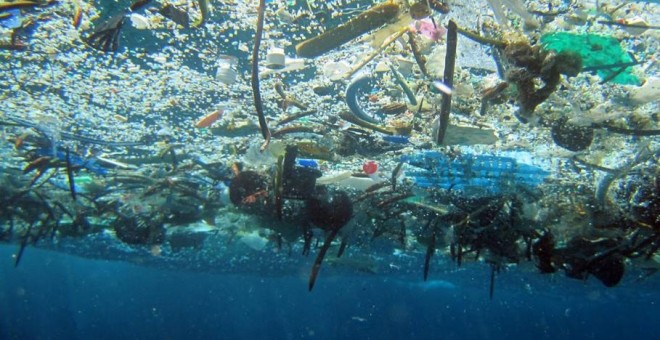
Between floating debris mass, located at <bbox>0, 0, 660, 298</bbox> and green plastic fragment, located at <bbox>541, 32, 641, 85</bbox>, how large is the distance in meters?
0.02

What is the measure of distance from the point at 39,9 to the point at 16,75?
89.4 inches

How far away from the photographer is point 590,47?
4.05 m

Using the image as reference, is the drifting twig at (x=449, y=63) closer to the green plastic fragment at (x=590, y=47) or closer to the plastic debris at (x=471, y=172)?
the green plastic fragment at (x=590, y=47)

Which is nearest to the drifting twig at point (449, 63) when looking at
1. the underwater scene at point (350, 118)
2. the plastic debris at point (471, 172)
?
the underwater scene at point (350, 118)

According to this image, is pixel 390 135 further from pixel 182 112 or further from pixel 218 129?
pixel 182 112

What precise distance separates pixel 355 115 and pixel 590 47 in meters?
3.22

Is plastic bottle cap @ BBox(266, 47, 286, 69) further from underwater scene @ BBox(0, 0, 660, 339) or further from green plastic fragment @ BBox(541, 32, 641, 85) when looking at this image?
green plastic fragment @ BBox(541, 32, 641, 85)

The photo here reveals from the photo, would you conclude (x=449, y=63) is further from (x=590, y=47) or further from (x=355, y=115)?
(x=355, y=115)

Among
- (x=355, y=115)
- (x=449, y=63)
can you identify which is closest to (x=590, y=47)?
(x=449, y=63)

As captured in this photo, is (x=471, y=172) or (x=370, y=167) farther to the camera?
(x=370, y=167)

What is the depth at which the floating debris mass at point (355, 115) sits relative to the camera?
406cm

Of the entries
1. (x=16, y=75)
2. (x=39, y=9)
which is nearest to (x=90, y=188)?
(x=16, y=75)

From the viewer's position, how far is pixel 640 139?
20.4 ft

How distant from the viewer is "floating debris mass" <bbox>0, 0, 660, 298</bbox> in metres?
4.06
